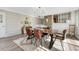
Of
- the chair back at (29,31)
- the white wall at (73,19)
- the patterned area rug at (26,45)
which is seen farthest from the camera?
the chair back at (29,31)

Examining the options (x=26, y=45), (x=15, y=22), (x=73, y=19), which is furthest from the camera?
(x=26, y=45)

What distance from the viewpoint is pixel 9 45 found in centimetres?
266

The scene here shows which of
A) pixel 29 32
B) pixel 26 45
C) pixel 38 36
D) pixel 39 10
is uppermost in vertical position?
pixel 39 10

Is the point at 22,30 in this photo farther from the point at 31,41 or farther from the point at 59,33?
the point at 59,33

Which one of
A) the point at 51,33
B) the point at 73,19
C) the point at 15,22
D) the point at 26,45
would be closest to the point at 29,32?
the point at 26,45

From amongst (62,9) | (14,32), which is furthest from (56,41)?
(14,32)

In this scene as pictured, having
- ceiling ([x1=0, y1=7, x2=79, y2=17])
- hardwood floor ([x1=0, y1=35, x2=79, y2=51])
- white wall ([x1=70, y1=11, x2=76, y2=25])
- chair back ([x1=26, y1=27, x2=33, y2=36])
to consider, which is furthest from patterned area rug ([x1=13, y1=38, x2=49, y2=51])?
white wall ([x1=70, y1=11, x2=76, y2=25])

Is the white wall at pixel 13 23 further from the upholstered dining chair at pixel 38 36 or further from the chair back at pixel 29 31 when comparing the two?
the upholstered dining chair at pixel 38 36

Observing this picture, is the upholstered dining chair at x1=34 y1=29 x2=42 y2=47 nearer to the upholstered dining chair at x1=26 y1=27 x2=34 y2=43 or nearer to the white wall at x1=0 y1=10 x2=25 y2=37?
the upholstered dining chair at x1=26 y1=27 x2=34 y2=43

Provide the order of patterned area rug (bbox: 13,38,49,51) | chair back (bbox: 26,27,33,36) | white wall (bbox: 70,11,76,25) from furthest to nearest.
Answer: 1. chair back (bbox: 26,27,33,36)
2. patterned area rug (bbox: 13,38,49,51)
3. white wall (bbox: 70,11,76,25)

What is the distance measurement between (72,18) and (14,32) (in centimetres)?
182

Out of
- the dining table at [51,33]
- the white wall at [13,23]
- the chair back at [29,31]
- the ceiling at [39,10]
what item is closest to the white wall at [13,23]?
the white wall at [13,23]

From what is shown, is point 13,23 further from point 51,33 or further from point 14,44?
point 51,33
